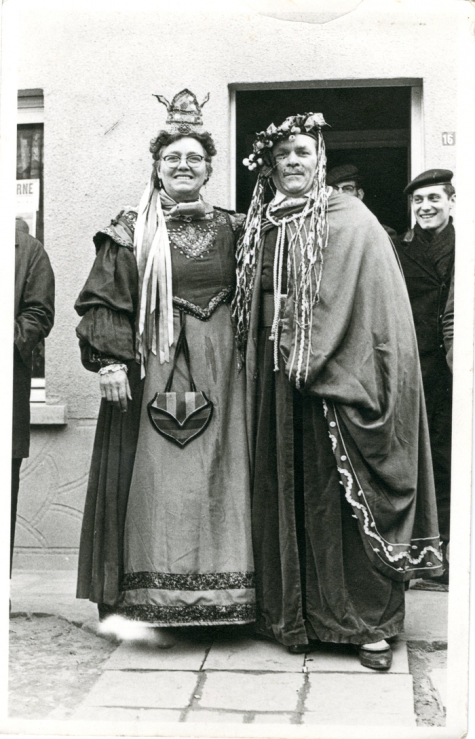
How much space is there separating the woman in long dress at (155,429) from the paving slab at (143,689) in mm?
232

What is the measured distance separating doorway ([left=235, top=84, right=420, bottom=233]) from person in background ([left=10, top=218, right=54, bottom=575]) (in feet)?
2.93

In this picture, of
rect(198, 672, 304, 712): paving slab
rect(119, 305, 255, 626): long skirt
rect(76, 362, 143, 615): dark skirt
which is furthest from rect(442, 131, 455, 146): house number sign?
rect(198, 672, 304, 712): paving slab

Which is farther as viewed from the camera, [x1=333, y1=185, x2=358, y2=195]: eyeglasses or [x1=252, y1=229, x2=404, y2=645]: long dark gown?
[x1=333, y1=185, x2=358, y2=195]: eyeglasses

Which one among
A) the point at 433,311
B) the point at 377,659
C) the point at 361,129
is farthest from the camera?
the point at 361,129

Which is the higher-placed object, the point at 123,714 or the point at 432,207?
the point at 432,207

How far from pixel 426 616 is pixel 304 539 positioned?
1.73 feet

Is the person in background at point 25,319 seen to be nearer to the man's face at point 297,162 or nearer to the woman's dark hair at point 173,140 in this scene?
the woman's dark hair at point 173,140

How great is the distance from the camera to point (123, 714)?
257 cm

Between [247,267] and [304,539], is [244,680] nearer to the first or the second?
[304,539]

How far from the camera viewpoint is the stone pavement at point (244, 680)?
2.56 meters

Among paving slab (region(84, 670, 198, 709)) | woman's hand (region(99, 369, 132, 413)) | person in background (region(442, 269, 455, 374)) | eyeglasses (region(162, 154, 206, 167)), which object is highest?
eyeglasses (region(162, 154, 206, 167))

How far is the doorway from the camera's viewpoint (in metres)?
3.26

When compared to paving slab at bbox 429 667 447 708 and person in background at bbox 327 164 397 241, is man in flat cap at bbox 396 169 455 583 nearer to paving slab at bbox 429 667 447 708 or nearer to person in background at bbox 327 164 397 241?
person in background at bbox 327 164 397 241

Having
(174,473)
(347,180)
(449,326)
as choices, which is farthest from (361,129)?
(174,473)
